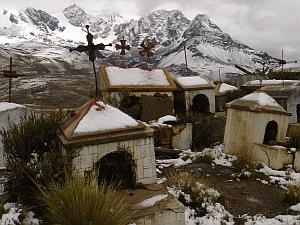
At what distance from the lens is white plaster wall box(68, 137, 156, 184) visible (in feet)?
23.0

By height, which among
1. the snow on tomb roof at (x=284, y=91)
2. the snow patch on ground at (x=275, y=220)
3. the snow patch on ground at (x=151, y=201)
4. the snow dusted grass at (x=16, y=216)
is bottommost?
the snow patch on ground at (x=275, y=220)

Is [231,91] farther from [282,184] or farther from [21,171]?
[21,171]

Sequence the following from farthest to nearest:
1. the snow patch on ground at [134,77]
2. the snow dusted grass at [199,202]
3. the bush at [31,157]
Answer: the snow patch on ground at [134,77], the snow dusted grass at [199,202], the bush at [31,157]

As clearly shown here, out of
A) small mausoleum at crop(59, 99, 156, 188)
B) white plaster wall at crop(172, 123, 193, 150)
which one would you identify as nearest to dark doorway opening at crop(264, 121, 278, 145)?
white plaster wall at crop(172, 123, 193, 150)

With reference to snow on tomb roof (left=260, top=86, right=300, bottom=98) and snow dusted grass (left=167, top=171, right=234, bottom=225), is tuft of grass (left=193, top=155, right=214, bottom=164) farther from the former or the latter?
snow on tomb roof (left=260, top=86, right=300, bottom=98)

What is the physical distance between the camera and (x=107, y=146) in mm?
7246

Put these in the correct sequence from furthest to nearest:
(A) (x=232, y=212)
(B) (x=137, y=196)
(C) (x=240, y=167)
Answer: (C) (x=240, y=167), (A) (x=232, y=212), (B) (x=137, y=196)

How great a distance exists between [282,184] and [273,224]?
10.0ft

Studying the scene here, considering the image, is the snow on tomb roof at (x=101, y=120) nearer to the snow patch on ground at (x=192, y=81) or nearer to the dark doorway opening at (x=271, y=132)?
the dark doorway opening at (x=271, y=132)

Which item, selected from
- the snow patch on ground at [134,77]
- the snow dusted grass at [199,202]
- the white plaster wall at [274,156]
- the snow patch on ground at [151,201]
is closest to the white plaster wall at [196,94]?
the snow patch on ground at [134,77]

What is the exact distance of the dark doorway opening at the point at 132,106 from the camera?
15180mm

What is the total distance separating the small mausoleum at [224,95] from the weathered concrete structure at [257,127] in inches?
303

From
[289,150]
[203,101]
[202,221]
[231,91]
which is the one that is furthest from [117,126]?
[231,91]

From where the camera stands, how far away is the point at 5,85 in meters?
65.0
